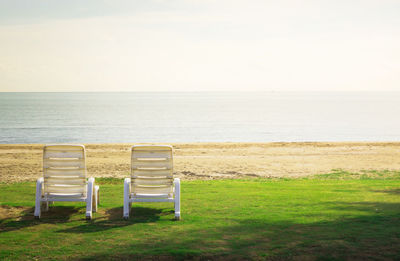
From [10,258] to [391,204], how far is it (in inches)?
260

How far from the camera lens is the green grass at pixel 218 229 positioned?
476 cm

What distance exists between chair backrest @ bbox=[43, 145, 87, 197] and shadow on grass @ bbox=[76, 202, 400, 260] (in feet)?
5.64

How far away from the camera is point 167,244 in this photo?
5.12 m

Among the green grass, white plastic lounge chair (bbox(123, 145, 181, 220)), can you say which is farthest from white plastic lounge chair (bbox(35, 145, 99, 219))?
white plastic lounge chair (bbox(123, 145, 181, 220))

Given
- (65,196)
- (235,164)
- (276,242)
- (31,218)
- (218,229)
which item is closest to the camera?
(276,242)

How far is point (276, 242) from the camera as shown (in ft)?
16.8

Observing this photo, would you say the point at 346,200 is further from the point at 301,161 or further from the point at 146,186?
the point at 301,161

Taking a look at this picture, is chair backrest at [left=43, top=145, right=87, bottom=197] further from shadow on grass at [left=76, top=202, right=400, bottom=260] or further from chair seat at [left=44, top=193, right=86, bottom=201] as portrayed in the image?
shadow on grass at [left=76, top=202, right=400, bottom=260]

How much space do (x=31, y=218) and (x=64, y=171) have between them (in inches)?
36.6

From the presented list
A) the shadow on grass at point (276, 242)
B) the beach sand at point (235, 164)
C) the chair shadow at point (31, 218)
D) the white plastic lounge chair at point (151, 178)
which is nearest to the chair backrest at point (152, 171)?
the white plastic lounge chair at point (151, 178)

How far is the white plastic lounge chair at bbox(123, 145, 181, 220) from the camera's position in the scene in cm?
660

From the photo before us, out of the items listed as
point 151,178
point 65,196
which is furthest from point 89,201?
point 151,178

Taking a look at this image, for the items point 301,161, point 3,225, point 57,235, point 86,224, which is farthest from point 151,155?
point 301,161

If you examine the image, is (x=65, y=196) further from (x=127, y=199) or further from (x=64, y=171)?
(x=127, y=199)
